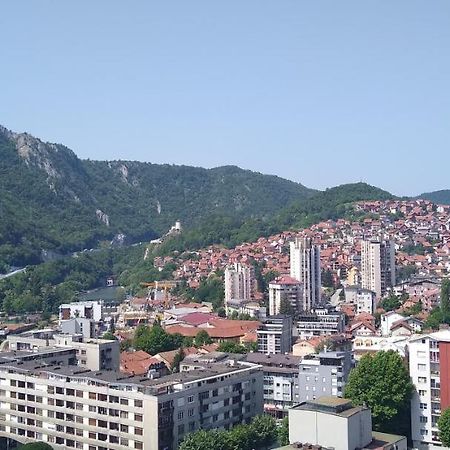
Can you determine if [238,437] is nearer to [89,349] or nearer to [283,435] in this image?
[283,435]

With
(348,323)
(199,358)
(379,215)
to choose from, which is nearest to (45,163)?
(379,215)

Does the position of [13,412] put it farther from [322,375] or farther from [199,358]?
[322,375]

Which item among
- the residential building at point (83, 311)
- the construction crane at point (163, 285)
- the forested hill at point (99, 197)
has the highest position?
the forested hill at point (99, 197)

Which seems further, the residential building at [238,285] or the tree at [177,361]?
the residential building at [238,285]

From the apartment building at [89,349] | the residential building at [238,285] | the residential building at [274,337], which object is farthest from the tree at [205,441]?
the residential building at [238,285]

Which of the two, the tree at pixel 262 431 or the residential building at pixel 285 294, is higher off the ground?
the residential building at pixel 285 294

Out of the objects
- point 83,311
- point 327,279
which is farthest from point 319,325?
point 327,279

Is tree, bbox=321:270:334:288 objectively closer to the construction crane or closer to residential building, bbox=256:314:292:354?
the construction crane

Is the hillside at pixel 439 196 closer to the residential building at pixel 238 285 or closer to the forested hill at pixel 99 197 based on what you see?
the forested hill at pixel 99 197
